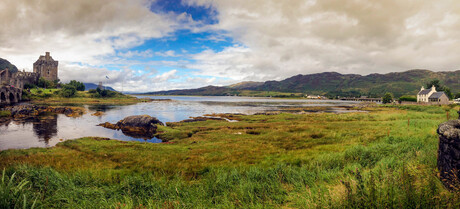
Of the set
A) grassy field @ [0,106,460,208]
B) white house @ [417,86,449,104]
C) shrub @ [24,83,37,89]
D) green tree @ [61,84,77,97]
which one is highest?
shrub @ [24,83,37,89]

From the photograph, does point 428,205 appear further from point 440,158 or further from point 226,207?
point 226,207

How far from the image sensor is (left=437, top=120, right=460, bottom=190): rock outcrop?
6.31 meters

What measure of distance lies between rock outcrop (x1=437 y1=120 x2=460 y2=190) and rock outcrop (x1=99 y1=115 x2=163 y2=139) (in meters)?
37.4

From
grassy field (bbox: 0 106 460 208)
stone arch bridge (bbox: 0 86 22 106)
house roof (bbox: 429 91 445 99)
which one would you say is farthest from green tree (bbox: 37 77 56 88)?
house roof (bbox: 429 91 445 99)

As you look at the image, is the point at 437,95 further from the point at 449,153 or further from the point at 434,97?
the point at 449,153

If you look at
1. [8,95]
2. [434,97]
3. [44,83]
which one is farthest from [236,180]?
[44,83]

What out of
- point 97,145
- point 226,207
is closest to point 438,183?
point 226,207

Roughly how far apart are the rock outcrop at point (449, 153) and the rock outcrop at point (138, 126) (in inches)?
1473

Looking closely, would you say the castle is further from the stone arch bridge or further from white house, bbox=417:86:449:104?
white house, bbox=417:86:449:104

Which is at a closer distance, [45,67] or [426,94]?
[426,94]

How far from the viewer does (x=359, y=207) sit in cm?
539

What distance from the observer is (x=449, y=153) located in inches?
266

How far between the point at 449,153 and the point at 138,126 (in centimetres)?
4494

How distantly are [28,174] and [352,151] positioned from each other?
19.6m
